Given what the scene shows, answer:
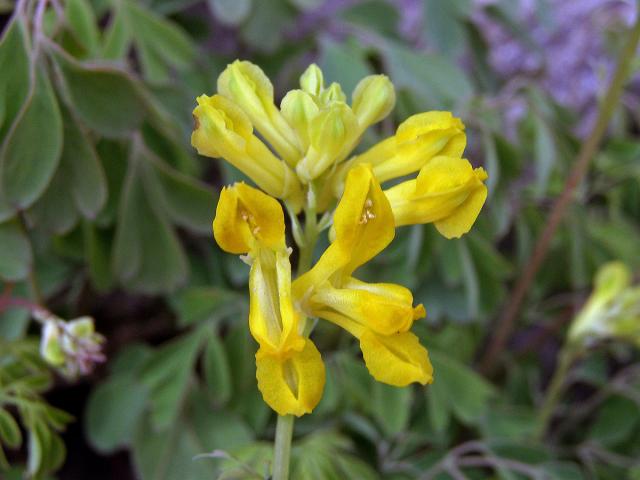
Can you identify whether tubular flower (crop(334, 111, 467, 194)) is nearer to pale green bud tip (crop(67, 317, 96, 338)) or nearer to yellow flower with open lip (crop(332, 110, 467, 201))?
yellow flower with open lip (crop(332, 110, 467, 201))

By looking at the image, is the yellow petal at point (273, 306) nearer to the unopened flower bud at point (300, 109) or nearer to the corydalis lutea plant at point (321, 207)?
the corydalis lutea plant at point (321, 207)

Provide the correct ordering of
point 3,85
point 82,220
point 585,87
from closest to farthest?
point 3,85, point 82,220, point 585,87

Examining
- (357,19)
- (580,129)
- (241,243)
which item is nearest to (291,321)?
(241,243)

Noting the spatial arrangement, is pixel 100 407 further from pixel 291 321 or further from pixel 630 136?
pixel 630 136

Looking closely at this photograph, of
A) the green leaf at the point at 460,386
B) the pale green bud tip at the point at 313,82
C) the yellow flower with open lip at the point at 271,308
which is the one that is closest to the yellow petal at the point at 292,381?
the yellow flower with open lip at the point at 271,308

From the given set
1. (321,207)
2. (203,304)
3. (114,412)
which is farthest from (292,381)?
(114,412)

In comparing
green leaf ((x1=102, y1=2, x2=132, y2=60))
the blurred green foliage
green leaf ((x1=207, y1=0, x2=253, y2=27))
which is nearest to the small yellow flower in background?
the blurred green foliage
